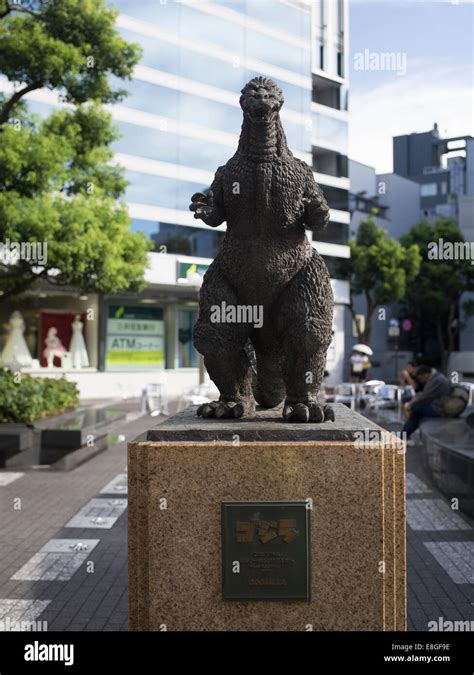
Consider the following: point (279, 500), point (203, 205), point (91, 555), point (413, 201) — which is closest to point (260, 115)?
point (203, 205)

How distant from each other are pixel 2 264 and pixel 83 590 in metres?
8.50

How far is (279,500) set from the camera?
2.91 m

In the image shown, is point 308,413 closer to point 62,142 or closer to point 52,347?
point 62,142

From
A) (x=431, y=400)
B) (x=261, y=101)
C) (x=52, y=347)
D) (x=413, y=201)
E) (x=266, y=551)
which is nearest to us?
(x=266, y=551)

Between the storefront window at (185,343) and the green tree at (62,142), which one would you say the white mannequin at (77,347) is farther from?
the green tree at (62,142)

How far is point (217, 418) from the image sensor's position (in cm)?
334

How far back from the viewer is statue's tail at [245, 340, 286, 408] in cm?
377

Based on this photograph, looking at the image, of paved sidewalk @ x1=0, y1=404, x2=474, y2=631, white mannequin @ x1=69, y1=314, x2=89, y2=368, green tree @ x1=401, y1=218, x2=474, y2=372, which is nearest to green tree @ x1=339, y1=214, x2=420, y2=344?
green tree @ x1=401, y1=218, x2=474, y2=372

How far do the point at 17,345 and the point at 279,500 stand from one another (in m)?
16.8

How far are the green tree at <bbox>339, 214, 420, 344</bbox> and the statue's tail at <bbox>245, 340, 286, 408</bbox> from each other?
23.6 meters

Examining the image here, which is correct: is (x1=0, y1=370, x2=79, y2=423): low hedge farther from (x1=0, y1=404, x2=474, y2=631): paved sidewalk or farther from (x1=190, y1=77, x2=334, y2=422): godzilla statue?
(x1=190, y1=77, x2=334, y2=422): godzilla statue

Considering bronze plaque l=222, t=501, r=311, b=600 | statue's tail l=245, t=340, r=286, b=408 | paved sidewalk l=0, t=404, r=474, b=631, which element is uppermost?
statue's tail l=245, t=340, r=286, b=408

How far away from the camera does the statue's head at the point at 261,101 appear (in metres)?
3.12
